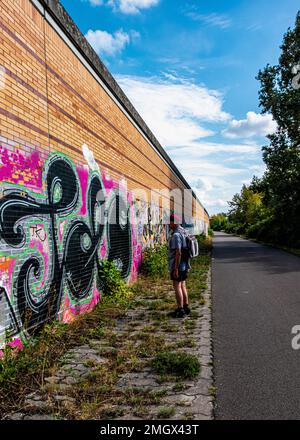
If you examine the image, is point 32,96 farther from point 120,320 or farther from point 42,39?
point 120,320

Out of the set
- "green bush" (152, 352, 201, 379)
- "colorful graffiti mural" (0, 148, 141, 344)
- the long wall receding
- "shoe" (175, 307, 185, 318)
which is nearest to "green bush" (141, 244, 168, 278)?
the long wall receding

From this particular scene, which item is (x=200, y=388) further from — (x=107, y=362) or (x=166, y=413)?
(x=107, y=362)

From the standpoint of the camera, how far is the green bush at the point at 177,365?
12.4 feet

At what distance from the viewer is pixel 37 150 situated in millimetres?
4781

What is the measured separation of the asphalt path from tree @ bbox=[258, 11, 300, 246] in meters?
16.2

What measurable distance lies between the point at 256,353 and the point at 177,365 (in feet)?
3.70

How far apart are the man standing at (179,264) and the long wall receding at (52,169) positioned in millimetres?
1535

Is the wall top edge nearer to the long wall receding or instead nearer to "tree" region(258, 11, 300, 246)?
the long wall receding

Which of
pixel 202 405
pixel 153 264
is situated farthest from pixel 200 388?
pixel 153 264

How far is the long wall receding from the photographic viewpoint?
13.6 feet

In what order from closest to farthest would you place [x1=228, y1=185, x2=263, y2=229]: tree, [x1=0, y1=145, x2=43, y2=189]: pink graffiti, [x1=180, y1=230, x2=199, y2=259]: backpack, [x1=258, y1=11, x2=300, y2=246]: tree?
1. [x1=0, y1=145, x2=43, y2=189]: pink graffiti
2. [x1=180, y1=230, x2=199, y2=259]: backpack
3. [x1=258, y1=11, x2=300, y2=246]: tree
4. [x1=228, y1=185, x2=263, y2=229]: tree

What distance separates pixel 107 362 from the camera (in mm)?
4098

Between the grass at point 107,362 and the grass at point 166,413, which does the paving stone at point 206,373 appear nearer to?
the grass at point 107,362

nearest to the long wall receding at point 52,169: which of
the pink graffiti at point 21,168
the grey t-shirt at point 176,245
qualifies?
the pink graffiti at point 21,168
